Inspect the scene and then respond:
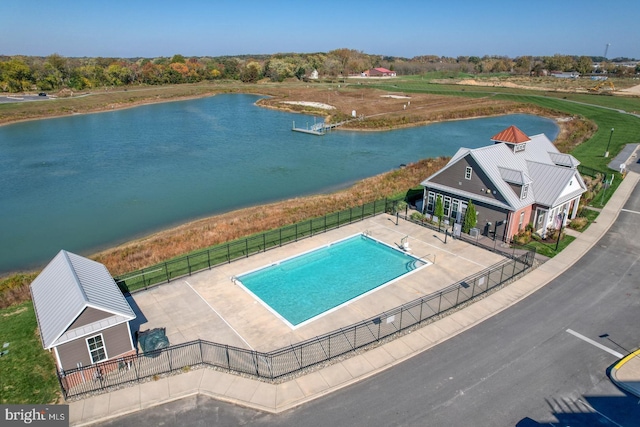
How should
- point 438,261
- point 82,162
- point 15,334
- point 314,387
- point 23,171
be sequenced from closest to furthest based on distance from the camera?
1. point 314,387
2. point 15,334
3. point 438,261
4. point 23,171
5. point 82,162

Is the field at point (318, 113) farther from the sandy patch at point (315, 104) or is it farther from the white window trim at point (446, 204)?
the white window trim at point (446, 204)

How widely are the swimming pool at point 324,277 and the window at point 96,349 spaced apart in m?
9.06

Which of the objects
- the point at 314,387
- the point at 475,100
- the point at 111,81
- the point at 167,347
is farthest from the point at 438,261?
the point at 111,81

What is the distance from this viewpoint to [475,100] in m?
129

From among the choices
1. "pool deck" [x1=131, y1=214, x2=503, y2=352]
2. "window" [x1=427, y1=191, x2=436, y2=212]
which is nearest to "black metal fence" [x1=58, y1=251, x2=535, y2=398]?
"pool deck" [x1=131, y1=214, x2=503, y2=352]

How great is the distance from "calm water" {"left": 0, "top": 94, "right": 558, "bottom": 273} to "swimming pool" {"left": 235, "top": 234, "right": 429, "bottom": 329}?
16924 millimetres

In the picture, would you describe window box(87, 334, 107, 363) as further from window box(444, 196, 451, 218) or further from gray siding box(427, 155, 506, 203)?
gray siding box(427, 155, 506, 203)

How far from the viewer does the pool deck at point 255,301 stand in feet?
74.2

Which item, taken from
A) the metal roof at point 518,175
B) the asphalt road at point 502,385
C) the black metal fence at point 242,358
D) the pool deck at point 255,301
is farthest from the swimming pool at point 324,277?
the metal roof at point 518,175

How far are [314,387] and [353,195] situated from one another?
2933 centimetres

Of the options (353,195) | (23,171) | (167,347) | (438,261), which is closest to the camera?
(167,347)

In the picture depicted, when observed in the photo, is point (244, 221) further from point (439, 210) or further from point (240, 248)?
point (439, 210)

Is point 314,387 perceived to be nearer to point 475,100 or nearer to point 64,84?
point 475,100

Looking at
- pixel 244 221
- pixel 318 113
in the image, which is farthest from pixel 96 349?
pixel 318 113
